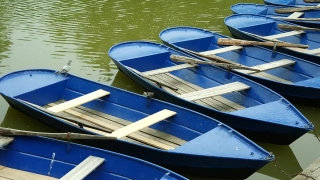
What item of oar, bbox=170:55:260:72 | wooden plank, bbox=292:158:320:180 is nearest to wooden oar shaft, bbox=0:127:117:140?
wooden plank, bbox=292:158:320:180

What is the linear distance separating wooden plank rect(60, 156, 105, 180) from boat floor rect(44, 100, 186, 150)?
3.31 feet

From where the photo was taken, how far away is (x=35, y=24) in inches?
489

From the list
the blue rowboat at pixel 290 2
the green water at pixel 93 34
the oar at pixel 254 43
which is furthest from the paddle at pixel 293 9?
the oar at pixel 254 43

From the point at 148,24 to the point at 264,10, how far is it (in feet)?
10.9

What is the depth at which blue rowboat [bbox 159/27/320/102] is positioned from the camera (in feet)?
26.8

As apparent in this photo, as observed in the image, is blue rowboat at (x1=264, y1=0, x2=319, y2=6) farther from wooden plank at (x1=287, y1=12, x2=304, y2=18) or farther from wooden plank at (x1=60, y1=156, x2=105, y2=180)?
wooden plank at (x1=60, y1=156, x2=105, y2=180)

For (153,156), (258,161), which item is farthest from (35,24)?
(258,161)

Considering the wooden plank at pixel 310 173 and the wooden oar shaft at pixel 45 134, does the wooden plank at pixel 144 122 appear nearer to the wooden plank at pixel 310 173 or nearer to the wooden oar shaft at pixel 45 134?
the wooden oar shaft at pixel 45 134

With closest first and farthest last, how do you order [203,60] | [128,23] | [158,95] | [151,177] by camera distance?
[151,177]
[158,95]
[203,60]
[128,23]

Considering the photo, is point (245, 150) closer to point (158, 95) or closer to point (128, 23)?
point (158, 95)

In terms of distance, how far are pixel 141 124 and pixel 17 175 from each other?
1787mm

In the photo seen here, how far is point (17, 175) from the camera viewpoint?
5.70 metres

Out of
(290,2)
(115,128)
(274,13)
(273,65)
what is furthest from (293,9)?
(115,128)

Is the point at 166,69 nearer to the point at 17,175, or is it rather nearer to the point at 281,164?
the point at 281,164
